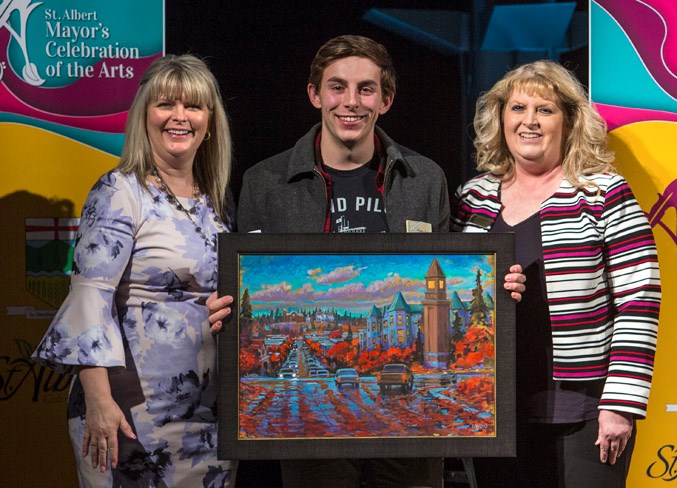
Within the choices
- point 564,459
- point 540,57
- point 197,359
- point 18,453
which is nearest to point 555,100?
point 540,57

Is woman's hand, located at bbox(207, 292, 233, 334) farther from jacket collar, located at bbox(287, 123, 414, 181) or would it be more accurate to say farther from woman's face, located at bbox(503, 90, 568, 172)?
woman's face, located at bbox(503, 90, 568, 172)

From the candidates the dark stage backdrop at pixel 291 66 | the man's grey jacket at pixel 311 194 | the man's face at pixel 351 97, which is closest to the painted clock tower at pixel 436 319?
the man's grey jacket at pixel 311 194

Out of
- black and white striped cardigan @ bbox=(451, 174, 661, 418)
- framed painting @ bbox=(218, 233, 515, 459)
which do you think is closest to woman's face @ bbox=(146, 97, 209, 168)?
framed painting @ bbox=(218, 233, 515, 459)

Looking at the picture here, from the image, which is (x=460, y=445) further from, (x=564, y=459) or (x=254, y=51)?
(x=254, y=51)

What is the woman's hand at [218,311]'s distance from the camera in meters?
2.49

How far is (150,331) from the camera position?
2.69 m

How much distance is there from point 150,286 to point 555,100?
1.58 meters

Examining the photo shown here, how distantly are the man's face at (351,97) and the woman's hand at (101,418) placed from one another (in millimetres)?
1137

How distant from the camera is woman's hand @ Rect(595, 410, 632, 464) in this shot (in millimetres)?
2738

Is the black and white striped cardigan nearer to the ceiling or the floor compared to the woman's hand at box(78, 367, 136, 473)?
nearer to the ceiling

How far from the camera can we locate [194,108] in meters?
2.80

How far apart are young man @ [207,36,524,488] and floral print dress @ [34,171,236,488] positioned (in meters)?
0.29

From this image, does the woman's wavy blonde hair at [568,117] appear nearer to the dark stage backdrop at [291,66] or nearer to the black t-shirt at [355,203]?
the dark stage backdrop at [291,66]

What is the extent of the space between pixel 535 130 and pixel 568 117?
163 mm
